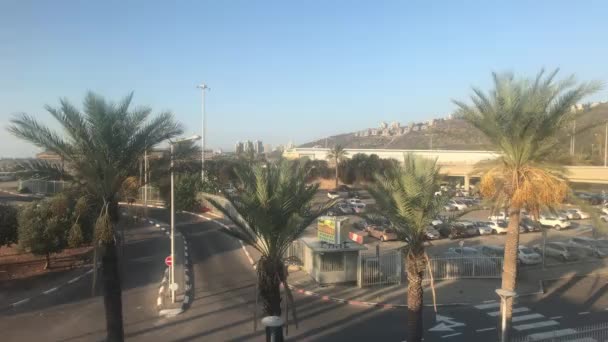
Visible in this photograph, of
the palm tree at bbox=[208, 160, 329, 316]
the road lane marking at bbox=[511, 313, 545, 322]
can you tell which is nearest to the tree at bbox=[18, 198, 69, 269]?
the palm tree at bbox=[208, 160, 329, 316]

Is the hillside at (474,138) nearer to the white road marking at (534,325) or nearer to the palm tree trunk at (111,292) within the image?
the white road marking at (534,325)

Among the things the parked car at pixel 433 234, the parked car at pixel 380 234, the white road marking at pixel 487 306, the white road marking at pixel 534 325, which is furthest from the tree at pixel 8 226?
the parked car at pixel 433 234

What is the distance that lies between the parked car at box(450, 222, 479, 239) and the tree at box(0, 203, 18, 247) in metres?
28.4

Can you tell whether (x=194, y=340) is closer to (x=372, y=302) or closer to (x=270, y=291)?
(x=270, y=291)

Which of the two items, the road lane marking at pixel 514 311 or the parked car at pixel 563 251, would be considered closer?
the road lane marking at pixel 514 311

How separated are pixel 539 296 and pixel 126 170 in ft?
58.4

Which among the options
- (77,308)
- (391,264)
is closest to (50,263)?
(77,308)

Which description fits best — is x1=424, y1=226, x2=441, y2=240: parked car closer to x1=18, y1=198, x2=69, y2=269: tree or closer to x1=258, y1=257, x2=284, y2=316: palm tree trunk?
x1=18, y1=198, x2=69, y2=269: tree

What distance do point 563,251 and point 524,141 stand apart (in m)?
18.1

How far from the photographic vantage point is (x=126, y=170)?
37.7 feet

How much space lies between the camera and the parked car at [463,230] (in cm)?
3438

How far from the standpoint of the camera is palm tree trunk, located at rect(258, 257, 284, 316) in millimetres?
10969

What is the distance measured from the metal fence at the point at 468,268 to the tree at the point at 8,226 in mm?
21633

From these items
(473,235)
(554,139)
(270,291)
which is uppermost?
(554,139)
